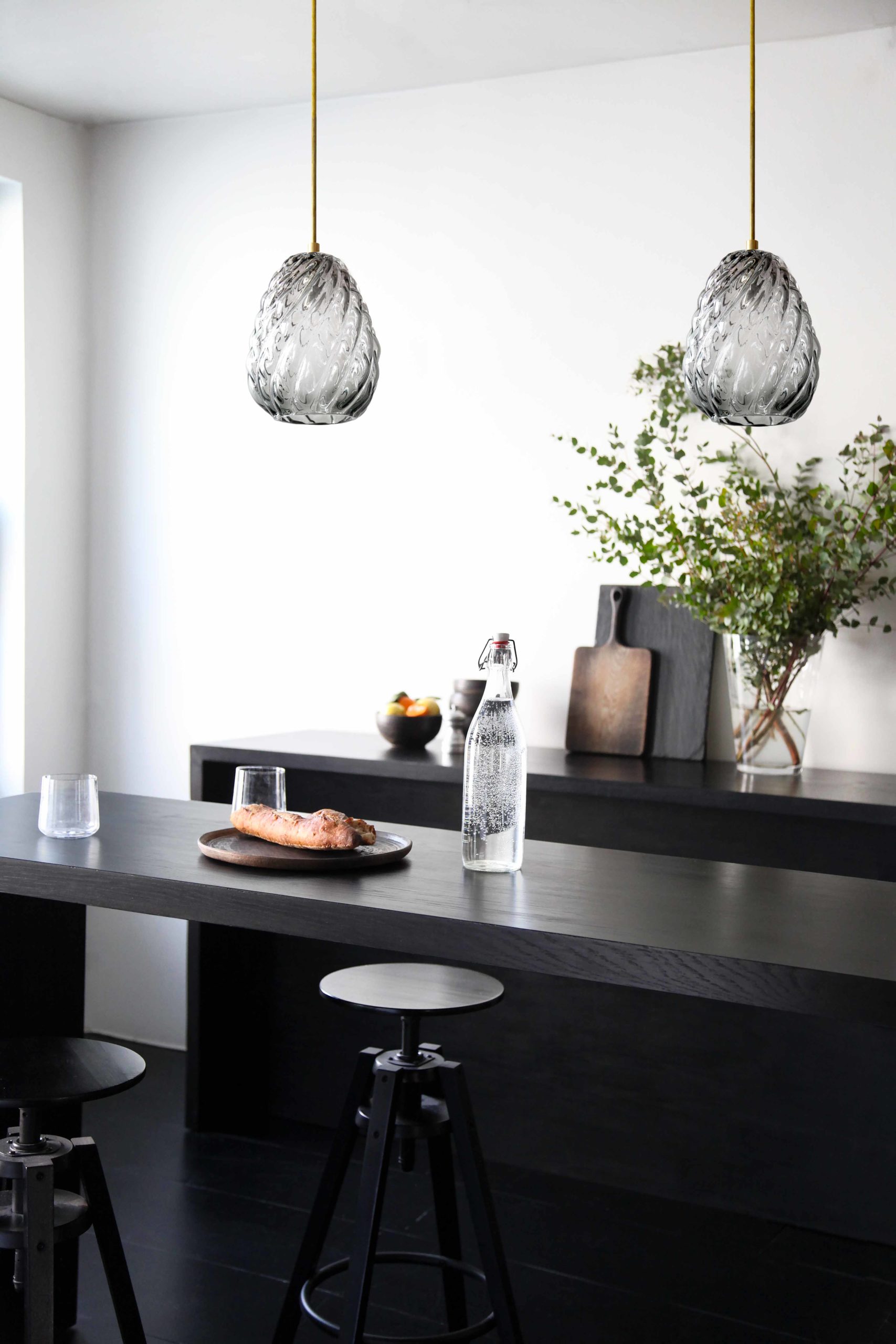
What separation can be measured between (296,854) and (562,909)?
1.55ft

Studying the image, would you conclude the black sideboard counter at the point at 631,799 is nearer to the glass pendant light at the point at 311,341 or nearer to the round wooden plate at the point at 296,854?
the round wooden plate at the point at 296,854

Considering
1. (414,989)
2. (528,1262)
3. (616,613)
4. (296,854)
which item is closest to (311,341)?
(296,854)

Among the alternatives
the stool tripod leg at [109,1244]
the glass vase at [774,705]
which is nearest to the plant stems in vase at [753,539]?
the glass vase at [774,705]

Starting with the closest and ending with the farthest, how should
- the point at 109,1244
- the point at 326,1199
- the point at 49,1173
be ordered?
1. the point at 49,1173
2. the point at 109,1244
3. the point at 326,1199

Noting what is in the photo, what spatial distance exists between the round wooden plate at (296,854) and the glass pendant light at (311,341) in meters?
0.70

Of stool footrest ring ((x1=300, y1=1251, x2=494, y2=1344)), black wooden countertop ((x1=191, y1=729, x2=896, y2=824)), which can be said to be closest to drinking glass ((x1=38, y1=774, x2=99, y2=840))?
stool footrest ring ((x1=300, y1=1251, x2=494, y2=1344))

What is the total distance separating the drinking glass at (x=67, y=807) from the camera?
7.46ft

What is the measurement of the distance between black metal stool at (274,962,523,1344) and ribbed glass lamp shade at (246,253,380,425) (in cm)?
99

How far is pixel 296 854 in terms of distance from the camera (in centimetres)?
212

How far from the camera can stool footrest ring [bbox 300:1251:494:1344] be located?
2193 millimetres

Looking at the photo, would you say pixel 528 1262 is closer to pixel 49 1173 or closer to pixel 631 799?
pixel 631 799

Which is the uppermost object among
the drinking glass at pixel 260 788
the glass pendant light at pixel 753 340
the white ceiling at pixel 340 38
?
the white ceiling at pixel 340 38

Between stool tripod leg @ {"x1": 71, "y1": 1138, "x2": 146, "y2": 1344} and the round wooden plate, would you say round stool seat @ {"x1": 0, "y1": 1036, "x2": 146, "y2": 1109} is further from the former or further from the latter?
the round wooden plate

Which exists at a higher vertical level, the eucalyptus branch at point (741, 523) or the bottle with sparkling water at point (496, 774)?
the eucalyptus branch at point (741, 523)
